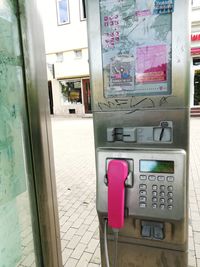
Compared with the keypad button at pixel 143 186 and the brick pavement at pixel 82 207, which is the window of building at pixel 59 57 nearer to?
the brick pavement at pixel 82 207

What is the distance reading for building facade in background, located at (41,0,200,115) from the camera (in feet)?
43.5

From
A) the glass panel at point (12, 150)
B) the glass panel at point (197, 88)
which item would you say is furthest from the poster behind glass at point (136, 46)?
the glass panel at point (197, 88)

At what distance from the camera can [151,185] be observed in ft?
3.81

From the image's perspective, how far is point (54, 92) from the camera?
15.0 metres

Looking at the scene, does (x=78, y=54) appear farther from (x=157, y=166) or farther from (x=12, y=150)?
(x=157, y=166)

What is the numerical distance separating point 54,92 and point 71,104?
126 centimetres

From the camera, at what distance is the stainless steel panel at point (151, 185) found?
1.13 metres

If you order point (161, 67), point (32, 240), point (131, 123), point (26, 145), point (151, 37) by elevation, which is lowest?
point (32, 240)

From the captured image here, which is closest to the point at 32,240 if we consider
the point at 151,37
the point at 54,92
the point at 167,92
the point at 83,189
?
the point at 167,92

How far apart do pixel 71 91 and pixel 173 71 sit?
46.1 ft

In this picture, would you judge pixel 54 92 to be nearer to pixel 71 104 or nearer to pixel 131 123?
pixel 71 104

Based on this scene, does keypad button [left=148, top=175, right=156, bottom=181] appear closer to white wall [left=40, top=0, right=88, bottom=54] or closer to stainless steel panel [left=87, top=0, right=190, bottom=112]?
stainless steel panel [left=87, top=0, right=190, bottom=112]

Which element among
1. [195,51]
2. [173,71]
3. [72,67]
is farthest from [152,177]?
[72,67]

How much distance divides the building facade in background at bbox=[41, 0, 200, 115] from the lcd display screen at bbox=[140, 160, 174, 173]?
1258cm
